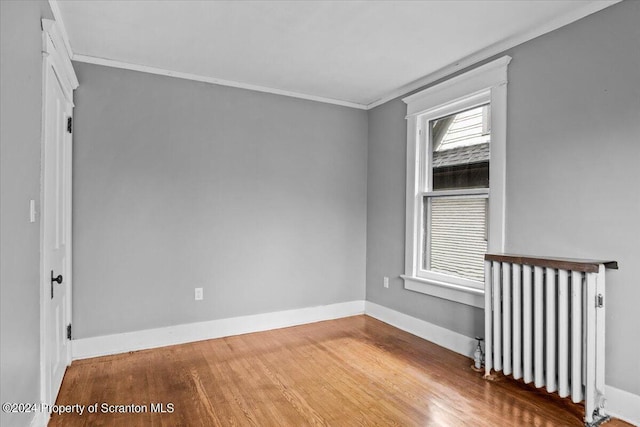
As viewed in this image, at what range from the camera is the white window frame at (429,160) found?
2.83 metres

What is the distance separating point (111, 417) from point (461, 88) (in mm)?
3421

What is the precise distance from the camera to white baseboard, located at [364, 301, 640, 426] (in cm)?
211

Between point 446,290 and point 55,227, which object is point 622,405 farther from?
point 55,227

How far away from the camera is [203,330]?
3.46 m

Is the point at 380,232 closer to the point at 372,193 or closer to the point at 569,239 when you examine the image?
the point at 372,193

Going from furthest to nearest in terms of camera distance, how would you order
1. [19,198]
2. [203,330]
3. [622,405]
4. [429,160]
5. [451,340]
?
1. [429,160]
2. [203,330]
3. [451,340]
4. [622,405]
5. [19,198]

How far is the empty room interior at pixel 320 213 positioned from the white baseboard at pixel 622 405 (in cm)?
1

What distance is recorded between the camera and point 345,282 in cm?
428

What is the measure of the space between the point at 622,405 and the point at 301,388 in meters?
1.89

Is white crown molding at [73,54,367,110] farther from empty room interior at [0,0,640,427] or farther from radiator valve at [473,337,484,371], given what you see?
radiator valve at [473,337,484,371]

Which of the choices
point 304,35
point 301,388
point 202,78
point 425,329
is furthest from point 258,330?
point 304,35

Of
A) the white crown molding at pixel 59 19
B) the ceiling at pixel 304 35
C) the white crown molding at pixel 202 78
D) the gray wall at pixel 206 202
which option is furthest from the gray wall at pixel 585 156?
the white crown molding at pixel 59 19

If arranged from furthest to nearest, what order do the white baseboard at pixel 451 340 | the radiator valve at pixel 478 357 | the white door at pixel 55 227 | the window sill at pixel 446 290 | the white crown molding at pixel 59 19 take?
1. the window sill at pixel 446 290
2. the radiator valve at pixel 478 357
3. the white crown molding at pixel 59 19
4. the white baseboard at pixel 451 340
5. the white door at pixel 55 227

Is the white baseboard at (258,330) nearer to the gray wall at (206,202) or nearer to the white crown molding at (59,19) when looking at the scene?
the gray wall at (206,202)
